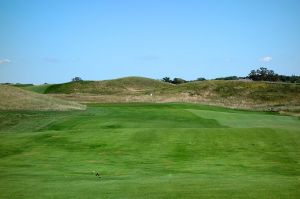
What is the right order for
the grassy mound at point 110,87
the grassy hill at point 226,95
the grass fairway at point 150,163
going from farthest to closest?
1. the grassy mound at point 110,87
2. the grassy hill at point 226,95
3. the grass fairway at point 150,163

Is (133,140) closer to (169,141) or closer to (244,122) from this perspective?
(169,141)

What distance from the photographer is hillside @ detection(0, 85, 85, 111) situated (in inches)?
2173

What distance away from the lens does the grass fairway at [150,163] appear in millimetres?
14242

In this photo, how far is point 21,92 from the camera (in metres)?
63.9

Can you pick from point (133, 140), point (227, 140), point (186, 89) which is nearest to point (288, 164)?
point (227, 140)

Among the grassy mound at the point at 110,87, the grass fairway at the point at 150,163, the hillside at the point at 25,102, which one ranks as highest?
the grassy mound at the point at 110,87

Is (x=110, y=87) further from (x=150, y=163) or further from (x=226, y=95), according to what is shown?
(x=150, y=163)

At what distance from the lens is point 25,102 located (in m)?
57.6

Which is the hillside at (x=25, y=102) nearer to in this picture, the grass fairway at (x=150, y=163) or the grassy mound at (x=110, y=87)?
the grass fairway at (x=150, y=163)

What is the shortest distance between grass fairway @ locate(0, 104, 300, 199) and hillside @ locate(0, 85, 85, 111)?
15.2 meters

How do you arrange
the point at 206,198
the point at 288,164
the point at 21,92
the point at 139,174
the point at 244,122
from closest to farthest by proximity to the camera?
the point at 206,198 → the point at 139,174 → the point at 288,164 → the point at 244,122 → the point at 21,92

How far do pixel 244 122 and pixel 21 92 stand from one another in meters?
33.7

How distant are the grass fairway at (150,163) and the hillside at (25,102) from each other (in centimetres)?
1516

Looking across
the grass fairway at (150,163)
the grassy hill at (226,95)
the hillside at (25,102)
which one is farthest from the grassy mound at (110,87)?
the grass fairway at (150,163)
